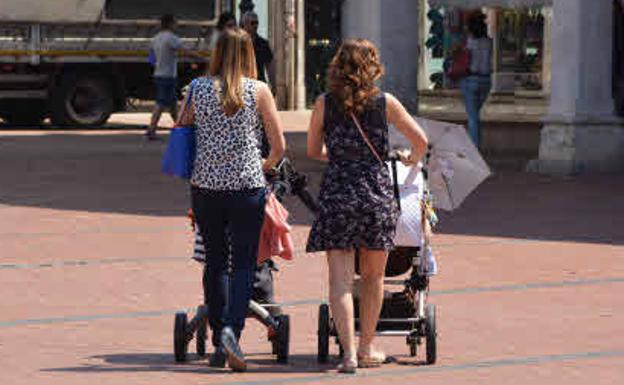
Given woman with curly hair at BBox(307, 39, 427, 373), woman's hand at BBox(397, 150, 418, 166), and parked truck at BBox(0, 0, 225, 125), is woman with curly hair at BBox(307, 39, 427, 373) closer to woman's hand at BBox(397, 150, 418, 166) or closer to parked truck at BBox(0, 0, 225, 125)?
woman's hand at BBox(397, 150, 418, 166)

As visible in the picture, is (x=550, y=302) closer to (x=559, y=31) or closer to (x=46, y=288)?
(x=46, y=288)

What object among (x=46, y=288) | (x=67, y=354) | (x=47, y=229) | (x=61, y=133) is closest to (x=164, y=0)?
(x=61, y=133)

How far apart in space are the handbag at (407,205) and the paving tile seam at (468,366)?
60 centimetres

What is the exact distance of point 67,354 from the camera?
32.8 feet

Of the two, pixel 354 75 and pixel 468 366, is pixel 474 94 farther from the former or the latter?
pixel 354 75

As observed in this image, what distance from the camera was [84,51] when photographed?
30938 millimetres

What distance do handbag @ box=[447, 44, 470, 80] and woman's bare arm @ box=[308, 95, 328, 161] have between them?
14423 mm

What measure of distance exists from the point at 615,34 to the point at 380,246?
548 inches

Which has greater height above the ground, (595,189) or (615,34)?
(615,34)

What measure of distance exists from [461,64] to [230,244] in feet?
47.8

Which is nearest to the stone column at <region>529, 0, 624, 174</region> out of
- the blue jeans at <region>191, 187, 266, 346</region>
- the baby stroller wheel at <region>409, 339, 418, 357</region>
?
the baby stroller wheel at <region>409, 339, 418, 357</region>

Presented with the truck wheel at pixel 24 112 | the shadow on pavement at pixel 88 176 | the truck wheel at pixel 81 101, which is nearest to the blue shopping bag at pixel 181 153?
the shadow on pavement at pixel 88 176

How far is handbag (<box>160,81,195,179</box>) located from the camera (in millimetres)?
9492

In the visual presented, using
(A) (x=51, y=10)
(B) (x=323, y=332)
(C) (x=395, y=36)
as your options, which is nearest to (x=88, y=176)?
(C) (x=395, y=36)
